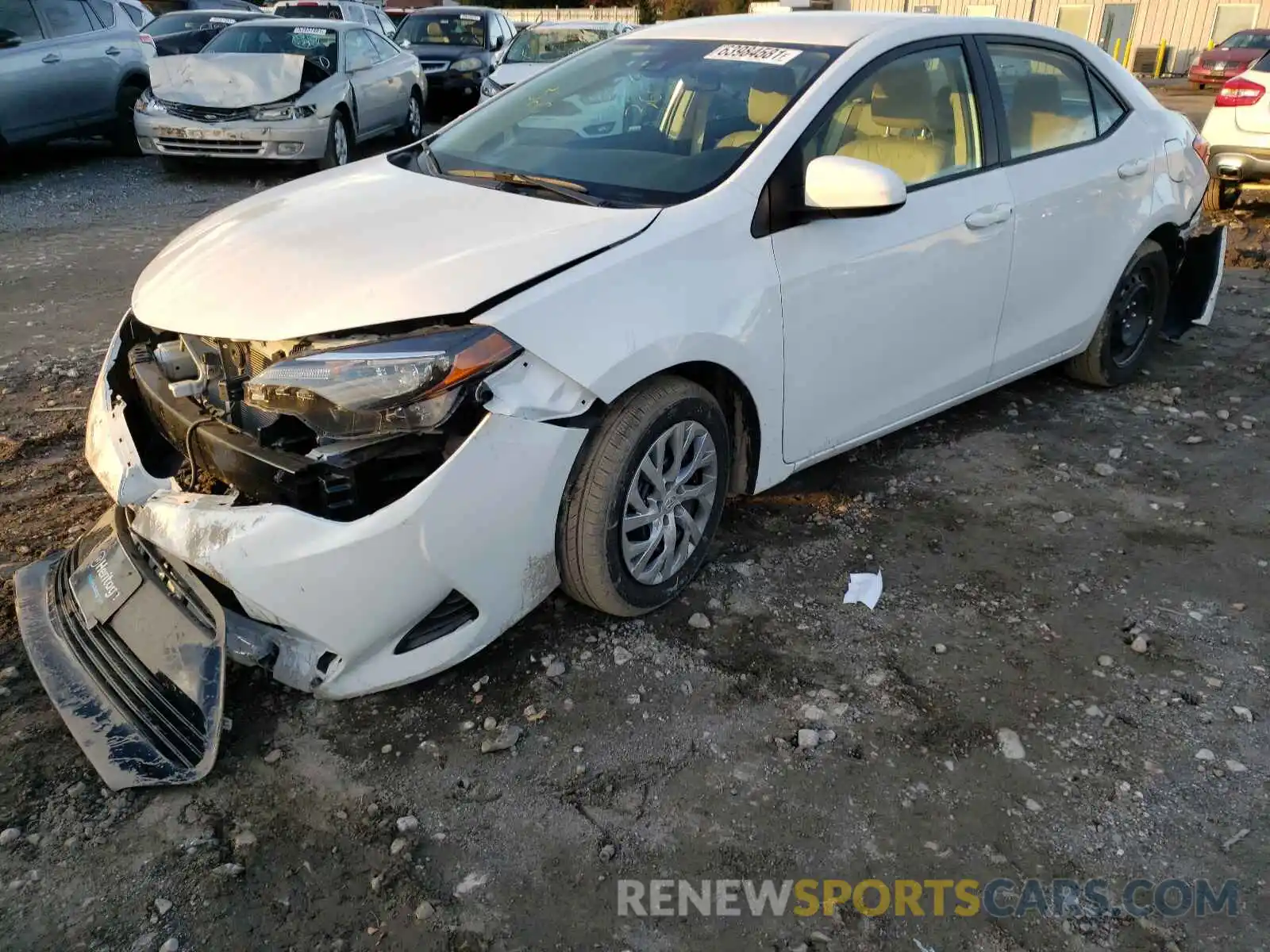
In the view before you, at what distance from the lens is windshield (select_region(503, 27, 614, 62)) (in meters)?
12.3

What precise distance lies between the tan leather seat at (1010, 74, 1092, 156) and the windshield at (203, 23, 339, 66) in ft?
27.4

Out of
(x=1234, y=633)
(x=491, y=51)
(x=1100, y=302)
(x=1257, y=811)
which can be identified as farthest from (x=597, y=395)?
(x=491, y=51)

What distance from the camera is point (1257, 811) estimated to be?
245cm

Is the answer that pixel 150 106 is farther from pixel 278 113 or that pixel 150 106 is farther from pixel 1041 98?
pixel 1041 98

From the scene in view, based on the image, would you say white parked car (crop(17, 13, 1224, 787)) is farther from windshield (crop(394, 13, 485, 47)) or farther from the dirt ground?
windshield (crop(394, 13, 485, 47))

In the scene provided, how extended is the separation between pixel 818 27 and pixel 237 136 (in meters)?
7.49

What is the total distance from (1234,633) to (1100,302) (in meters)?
1.96

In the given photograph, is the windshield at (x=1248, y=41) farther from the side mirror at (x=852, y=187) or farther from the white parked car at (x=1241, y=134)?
the side mirror at (x=852, y=187)

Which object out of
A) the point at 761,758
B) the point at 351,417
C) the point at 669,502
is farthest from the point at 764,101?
the point at 761,758

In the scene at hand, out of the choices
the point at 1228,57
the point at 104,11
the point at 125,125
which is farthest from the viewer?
the point at 1228,57

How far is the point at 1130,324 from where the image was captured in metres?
5.01

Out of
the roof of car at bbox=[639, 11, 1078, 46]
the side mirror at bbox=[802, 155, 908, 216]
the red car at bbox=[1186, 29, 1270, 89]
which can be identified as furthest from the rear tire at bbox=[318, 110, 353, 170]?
the red car at bbox=[1186, 29, 1270, 89]

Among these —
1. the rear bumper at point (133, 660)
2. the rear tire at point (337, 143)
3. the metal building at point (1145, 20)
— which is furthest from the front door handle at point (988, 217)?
the metal building at point (1145, 20)

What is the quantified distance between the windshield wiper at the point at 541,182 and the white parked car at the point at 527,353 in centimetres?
2
